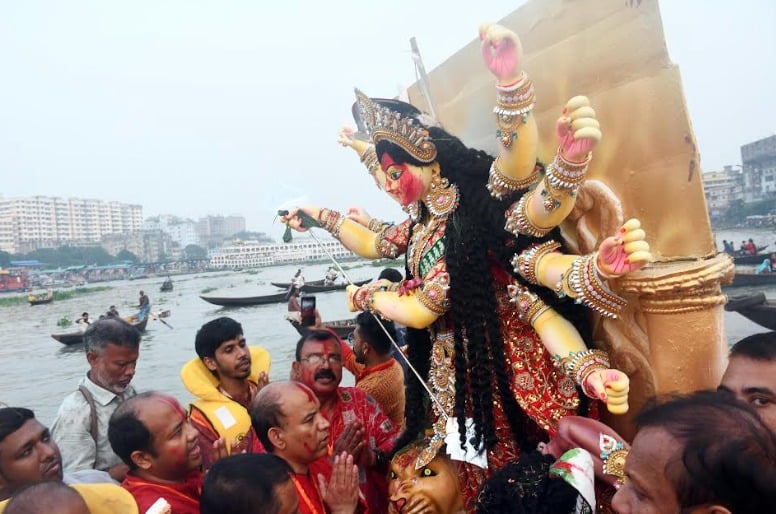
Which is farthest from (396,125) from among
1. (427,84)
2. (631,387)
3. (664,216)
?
(631,387)

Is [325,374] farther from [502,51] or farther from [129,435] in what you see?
[502,51]

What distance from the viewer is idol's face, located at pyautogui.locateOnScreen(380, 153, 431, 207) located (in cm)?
233

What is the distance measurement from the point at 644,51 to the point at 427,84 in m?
1.05

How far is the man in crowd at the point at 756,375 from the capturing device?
150 centimetres

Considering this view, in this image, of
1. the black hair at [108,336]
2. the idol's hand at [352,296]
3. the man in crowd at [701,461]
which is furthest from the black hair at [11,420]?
the man in crowd at [701,461]

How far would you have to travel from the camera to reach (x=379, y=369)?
3221mm

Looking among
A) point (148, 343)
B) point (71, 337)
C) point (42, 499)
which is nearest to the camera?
point (42, 499)

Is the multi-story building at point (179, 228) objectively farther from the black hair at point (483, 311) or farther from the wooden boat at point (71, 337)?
the black hair at point (483, 311)

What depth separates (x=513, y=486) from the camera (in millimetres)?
1618

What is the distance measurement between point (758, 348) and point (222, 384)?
96.4 inches

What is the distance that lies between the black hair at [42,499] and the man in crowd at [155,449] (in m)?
0.55

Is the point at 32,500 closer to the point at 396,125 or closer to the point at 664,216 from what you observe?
the point at 396,125

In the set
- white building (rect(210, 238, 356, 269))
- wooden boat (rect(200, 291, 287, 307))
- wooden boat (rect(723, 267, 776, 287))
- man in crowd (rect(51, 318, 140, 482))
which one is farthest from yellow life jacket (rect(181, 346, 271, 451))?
white building (rect(210, 238, 356, 269))

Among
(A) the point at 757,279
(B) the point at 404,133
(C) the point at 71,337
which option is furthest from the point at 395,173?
(C) the point at 71,337
